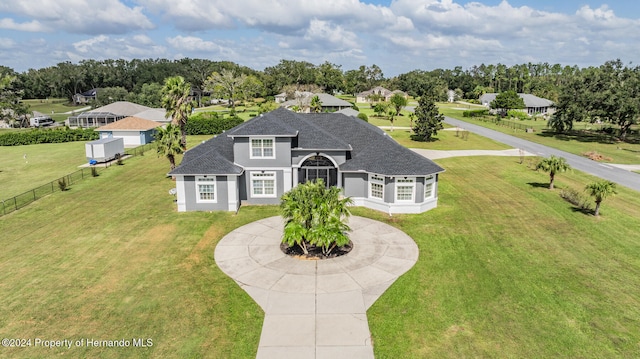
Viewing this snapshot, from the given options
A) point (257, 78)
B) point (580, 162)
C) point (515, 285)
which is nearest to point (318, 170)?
point (515, 285)

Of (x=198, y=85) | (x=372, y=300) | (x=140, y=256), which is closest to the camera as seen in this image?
(x=372, y=300)

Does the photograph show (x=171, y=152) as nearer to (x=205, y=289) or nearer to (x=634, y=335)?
(x=205, y=289)

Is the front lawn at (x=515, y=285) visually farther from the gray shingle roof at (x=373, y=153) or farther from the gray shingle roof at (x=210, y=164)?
the gray shingle roof at (x=210, y=164)

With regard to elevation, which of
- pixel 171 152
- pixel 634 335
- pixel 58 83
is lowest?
pixel 634 335

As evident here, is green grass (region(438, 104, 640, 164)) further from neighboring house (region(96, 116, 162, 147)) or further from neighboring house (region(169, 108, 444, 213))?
neighboring house (region(96, 116, 162, 147))

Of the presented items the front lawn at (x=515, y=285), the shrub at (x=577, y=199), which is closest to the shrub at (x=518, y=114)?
the shrub at (x=577, y=199)

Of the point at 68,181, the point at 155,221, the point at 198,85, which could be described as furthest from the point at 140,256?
the point at 198,85

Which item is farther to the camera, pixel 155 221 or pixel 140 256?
pixel 155 221
